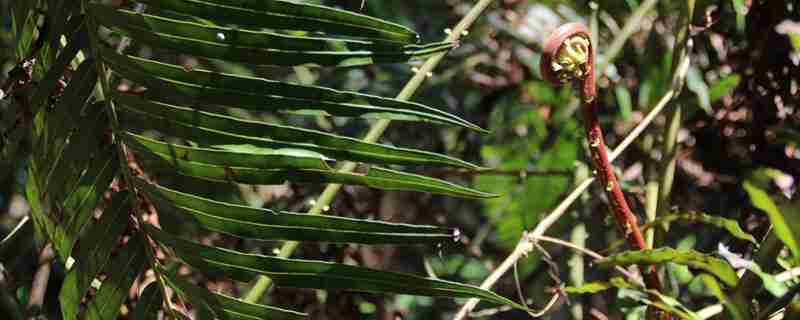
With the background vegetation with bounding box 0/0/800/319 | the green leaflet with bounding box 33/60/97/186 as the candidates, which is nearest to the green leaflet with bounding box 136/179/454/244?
the background vegetation with bounding box 0/0/800/319

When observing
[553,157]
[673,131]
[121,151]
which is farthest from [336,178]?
[553,157]

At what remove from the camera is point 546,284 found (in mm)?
1304

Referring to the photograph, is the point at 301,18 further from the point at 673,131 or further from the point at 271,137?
the point at 673,131

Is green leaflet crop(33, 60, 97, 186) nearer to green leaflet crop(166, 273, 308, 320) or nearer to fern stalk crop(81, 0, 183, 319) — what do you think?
fern stalk crop(81, 0, 183, 319)

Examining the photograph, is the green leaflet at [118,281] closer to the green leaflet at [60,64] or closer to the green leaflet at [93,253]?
the green leaflet at [93,253]

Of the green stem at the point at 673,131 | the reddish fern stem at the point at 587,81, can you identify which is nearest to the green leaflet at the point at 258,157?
the reddish fern stem at the point at 587,81

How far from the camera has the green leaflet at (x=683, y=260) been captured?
578 mm

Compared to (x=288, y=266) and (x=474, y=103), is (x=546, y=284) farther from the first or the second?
(x=288, y=266)

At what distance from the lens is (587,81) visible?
0.62 metres

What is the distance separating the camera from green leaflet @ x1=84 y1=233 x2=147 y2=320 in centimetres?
64

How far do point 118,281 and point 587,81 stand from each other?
1.15 ft

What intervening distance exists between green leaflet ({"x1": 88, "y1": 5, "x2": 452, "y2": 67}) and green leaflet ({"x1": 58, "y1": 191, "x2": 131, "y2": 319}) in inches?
4.8

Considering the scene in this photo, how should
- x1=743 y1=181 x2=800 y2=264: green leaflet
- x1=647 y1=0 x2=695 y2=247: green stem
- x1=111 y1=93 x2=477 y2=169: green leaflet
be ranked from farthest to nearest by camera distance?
x1=647 y1=0 x2=695 y2=247: green stem
x1=111 y1=93 x2=477 y2=169: green leaflet
x1=743 y1=181 x2=800 y2=264: green leaflet

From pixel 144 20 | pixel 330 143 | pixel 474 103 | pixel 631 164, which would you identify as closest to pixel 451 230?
pixel 330 143
